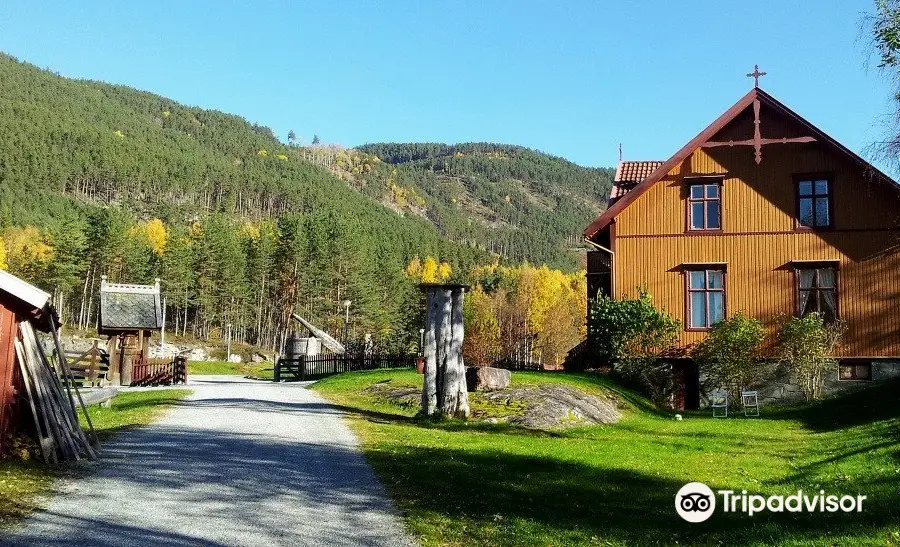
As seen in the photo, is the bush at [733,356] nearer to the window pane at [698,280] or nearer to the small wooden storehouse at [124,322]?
the window pane at [698,280]

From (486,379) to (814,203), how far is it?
1619 cm

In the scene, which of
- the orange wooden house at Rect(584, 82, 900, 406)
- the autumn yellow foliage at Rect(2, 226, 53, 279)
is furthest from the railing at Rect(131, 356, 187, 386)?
the autumn yellow foliage at Rect(2, 226, 53, 279)

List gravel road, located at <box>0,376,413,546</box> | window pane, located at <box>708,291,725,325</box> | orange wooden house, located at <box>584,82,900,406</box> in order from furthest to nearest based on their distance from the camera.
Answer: window pane, located at <box>708,291,725,325</box>
orange wooden house, located at <box>584,82,900,406</box>
gravel road, located at <box>0,376,413,546</box>

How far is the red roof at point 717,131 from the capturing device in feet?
96.9

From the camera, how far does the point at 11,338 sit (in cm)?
1177

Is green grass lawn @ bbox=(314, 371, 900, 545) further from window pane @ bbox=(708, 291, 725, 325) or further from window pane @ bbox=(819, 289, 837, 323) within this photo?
window pane @ bbox=(708, 291, 725, 325)

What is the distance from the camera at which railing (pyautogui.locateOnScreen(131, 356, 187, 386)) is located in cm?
3884

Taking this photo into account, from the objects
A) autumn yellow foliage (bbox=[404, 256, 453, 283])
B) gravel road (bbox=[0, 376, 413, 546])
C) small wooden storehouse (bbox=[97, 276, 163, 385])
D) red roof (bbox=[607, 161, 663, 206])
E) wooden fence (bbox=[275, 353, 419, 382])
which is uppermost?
autumn yellow foliage (bbox=[404, 256, 453, 283])

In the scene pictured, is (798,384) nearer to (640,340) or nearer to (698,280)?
(698,280)

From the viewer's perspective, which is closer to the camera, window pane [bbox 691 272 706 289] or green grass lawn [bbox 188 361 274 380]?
window pane [bbox 691 272 706 289]

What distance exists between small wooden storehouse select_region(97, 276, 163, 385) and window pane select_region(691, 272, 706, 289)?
24895mm

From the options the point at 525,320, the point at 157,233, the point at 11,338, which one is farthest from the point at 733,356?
the point at 157,233

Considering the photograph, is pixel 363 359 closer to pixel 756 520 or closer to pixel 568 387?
pixel 568 387

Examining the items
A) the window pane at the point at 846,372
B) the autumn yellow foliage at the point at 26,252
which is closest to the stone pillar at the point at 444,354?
the window pane at the point at 846,372
